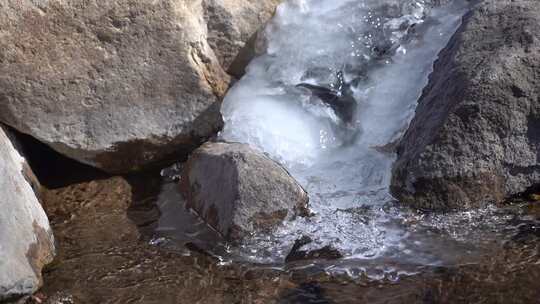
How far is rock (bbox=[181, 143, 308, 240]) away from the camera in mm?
4027

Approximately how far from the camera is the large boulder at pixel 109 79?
14.9ft

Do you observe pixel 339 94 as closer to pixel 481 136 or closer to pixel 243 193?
pixel 481 136

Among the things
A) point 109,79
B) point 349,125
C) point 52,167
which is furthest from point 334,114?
point 52,167

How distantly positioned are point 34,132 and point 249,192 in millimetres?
1434

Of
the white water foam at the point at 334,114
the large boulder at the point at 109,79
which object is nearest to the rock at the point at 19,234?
the large boulder at the point at 109,79

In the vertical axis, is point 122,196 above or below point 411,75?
below

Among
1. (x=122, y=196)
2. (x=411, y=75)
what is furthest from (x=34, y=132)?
(x=411, y=75)

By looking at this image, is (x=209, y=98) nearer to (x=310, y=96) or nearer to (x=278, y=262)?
(x=310, y=96)

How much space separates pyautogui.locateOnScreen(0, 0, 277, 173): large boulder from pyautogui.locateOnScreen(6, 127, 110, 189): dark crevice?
0.15 meters

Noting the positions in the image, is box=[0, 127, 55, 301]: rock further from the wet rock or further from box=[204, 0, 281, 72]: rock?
box=[204, 0, 281, 72]: rock

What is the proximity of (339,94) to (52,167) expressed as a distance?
192cm

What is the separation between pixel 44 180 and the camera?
484 centimetres

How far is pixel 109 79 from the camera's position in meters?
4.66

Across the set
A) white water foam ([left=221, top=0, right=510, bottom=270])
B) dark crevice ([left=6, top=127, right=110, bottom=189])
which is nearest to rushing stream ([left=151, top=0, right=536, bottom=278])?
white water foam ([left=221, top=0, right=510, bottom=270])
